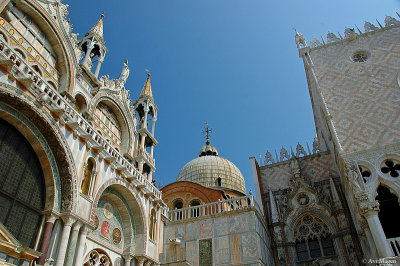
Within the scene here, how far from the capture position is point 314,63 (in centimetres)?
1870

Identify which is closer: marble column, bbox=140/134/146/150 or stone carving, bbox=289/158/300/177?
marble column, bbox=140/134/146/150

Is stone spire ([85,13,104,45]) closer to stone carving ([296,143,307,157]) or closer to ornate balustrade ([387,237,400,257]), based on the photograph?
stone carving ([296,143,307,157])

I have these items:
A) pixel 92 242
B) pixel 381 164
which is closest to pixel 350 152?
pixel 381 164

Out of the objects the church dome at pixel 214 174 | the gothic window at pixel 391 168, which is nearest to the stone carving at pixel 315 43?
the gothic window at pixel 391 168

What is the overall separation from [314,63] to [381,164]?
26.4ft

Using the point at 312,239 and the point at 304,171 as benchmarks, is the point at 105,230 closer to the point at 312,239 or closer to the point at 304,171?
the point at 312,239

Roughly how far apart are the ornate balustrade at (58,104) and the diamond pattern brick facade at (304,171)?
871 cm

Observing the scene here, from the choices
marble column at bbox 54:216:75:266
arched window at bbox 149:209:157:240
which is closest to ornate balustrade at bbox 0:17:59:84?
marble column at bbox 54:216:75:266

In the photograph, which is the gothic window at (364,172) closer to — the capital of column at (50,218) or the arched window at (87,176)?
the arched window at (87,176)

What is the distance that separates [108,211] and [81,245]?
2.51 metres

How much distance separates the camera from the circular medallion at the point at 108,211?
10959 mm

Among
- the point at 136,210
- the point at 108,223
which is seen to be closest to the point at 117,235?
the point at 108,223

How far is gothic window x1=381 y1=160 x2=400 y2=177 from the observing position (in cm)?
1262

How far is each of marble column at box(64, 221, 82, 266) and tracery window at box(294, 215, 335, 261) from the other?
1078 centimetres
